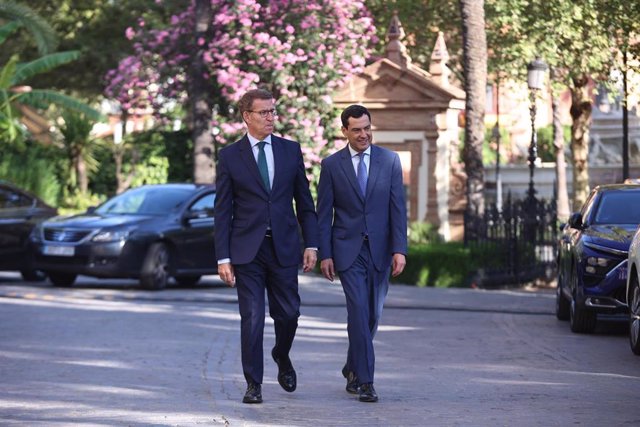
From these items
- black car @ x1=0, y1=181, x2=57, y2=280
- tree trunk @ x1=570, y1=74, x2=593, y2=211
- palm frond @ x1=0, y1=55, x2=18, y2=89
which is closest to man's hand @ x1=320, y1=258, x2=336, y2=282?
black car @ x1=0, y1=181, x2=57, y2=280

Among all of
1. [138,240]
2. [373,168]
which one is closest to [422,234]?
[138,240]

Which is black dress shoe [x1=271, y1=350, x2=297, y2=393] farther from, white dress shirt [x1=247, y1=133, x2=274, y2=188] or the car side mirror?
the car side mirror

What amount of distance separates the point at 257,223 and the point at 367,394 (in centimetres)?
127

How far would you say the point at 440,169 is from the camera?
2869cm

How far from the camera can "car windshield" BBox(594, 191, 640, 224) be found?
54.5 ft

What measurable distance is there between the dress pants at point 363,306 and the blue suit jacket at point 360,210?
0.23 feet

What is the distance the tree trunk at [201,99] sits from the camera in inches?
1248

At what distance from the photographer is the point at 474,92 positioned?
26719 mm

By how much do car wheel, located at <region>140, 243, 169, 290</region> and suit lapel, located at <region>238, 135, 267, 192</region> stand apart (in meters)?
11.8

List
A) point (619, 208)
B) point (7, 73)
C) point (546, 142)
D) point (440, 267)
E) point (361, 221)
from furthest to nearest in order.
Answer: point (546, 142) < point (7, 73) < point (440, 267) < point (619, 208) < point (361, 221)

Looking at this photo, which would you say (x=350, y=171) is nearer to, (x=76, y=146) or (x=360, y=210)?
(x=360, y=210)

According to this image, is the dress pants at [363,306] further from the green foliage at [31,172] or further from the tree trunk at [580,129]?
the green foliage at [31,172]

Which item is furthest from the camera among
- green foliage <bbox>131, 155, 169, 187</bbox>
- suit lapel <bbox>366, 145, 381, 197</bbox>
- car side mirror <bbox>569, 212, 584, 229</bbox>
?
green foliage <bbox>131, 155, 169, 187</bbox>

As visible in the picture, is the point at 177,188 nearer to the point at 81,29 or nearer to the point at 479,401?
the point at 479,401
